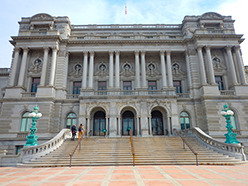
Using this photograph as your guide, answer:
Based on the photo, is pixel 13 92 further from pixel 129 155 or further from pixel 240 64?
pixel 240 64

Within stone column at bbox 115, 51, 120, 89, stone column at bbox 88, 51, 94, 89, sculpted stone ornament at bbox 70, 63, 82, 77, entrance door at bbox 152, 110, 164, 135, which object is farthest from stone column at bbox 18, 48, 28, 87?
entrance door at bbox 152, 110, 164, 135

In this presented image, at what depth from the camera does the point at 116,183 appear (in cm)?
773

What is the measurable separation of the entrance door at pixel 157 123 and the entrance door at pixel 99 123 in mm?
7794

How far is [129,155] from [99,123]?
12.7 metres

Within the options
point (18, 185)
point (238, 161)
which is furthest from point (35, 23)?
point (238, 161)

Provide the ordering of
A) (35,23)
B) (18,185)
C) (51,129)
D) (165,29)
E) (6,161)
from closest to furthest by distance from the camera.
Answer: (18,185), (6,161), (51,129), (35,23), (165,29)

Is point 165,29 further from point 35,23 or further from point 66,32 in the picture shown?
point 35,23

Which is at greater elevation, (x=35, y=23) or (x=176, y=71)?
(x=35, y=23)

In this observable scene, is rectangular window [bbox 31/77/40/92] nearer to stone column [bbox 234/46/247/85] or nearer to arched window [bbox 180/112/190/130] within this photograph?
arched window [bbox 180/112/190/130]

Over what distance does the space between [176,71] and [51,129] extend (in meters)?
22.9

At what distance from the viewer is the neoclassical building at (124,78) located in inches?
965

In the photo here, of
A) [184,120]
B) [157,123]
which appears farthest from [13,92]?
[184,120]

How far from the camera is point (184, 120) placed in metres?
26.3

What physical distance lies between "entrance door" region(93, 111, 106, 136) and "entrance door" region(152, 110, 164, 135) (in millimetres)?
7794
